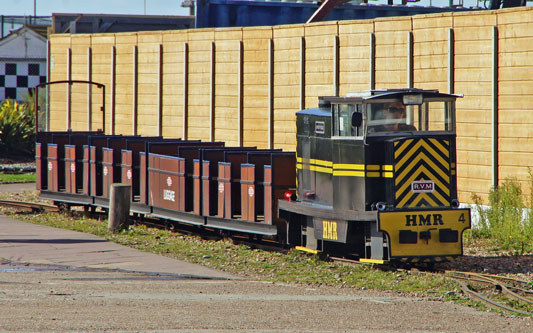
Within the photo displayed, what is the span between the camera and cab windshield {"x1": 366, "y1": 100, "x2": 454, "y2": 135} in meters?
12.3

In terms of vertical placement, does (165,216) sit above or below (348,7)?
below

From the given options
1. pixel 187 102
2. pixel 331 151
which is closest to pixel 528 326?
pixel 331 151

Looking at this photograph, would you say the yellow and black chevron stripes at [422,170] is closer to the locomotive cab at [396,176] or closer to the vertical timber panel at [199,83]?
the locomotive cab at [396,176]

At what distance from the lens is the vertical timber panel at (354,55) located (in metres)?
19.1

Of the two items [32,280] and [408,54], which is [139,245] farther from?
[408,54]

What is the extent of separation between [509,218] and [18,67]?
99.7 ft

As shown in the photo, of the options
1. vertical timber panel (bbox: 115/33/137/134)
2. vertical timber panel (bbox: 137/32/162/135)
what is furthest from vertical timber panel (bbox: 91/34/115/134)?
vertical timber panel (bbox: 137/32/162/135)

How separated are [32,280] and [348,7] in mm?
24847

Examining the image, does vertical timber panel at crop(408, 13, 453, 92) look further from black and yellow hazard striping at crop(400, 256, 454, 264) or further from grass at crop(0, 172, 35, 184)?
grass at crop(0, 172, 35, 184)

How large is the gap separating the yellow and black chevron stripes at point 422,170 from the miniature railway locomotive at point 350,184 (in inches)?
0.6

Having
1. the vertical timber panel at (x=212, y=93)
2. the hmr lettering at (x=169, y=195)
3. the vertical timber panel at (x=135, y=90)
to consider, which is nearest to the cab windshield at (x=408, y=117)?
the hmr lettering at (x=169, y=195)

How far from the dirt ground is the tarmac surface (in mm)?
11

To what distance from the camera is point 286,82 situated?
21594mm

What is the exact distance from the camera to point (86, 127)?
29891 mm
